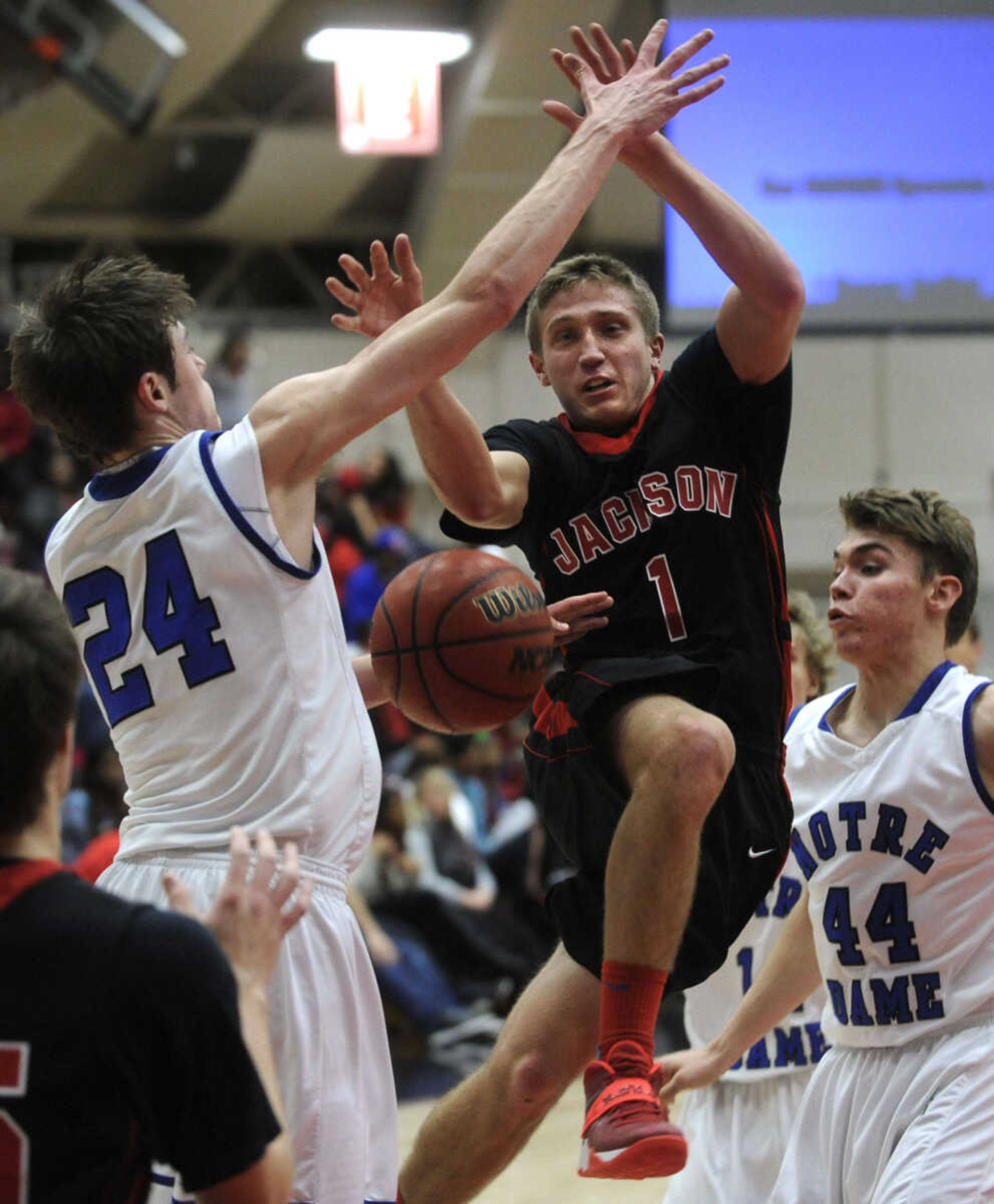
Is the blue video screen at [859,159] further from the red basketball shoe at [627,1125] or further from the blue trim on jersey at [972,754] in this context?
the red basketball shoe at [627,1125]

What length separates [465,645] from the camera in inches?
144

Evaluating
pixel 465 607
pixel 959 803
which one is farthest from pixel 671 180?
pixel 959 803

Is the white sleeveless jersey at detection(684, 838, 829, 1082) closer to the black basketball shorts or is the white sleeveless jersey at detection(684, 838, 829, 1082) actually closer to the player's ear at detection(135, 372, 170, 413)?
the black basketball shorts

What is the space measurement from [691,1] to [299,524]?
23.4 ft

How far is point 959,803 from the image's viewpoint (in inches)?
159

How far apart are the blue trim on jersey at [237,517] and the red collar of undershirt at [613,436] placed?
1148 millimetres

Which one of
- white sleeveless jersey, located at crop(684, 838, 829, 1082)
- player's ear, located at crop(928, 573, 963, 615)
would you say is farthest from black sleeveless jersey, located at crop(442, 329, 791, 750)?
white sleeveless jersey, located at crop(684, 838, 829, 1082)

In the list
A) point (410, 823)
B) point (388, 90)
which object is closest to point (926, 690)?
point (410, 823)

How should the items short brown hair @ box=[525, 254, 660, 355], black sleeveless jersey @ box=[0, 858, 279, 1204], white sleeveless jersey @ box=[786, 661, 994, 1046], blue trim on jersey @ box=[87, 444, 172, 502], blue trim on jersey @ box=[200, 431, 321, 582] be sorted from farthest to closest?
1. short brown hair @ box=[525, 254, 660, 355]
2. white sleeveless jersey @ box=[786, 661, 994, 1046]
3. blue trim on jersey @ box=[87, 444, 172, 502]
4. blue trim on jersey @ box=[200, 431, 321, 582]
5. black sleeveless jersey @ box=[0, 858, 279, 1204]

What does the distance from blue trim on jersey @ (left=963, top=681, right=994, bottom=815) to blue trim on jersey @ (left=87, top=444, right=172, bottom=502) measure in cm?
214

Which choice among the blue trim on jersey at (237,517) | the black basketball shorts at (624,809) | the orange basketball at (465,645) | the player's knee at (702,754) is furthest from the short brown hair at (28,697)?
the black basketball shorts at (624,809)

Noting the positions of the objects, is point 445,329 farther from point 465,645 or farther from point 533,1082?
point 533,1082

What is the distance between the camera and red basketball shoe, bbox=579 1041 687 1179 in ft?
10.7

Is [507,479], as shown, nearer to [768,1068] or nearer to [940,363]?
[768,1068]
